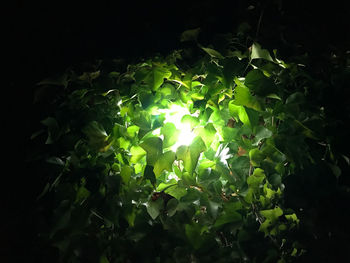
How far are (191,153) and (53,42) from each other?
3.39 feet

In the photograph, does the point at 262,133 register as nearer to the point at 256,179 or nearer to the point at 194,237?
the point at 256,179

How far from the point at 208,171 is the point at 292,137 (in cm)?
19

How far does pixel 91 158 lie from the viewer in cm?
63

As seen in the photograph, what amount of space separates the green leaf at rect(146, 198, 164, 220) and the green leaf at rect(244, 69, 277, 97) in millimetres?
324

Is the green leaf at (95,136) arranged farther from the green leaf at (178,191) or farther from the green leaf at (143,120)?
the green leaf at (178,191)

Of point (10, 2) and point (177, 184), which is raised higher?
point (10, 2)

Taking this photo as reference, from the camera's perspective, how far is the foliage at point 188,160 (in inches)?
20.7

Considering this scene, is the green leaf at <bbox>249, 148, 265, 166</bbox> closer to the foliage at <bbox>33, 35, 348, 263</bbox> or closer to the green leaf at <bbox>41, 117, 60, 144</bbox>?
the foliage at <bbox>33, 35, 348, 263</bbox>

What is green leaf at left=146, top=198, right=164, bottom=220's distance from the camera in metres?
0.57

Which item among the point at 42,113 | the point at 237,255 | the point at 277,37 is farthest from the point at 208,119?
the point at 42,113

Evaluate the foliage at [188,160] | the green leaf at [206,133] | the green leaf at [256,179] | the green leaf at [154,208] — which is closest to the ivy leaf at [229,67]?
the foliage at [188,160]

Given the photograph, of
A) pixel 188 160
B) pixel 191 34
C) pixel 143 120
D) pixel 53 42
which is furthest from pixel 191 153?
pixel 53 42

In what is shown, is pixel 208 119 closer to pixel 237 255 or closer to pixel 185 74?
pixel 185 74

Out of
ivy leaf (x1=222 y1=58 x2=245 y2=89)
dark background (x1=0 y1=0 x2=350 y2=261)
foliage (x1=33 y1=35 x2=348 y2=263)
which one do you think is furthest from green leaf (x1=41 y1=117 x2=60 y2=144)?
dark background (x1=0 y1=0 x2=350 y2=261)
